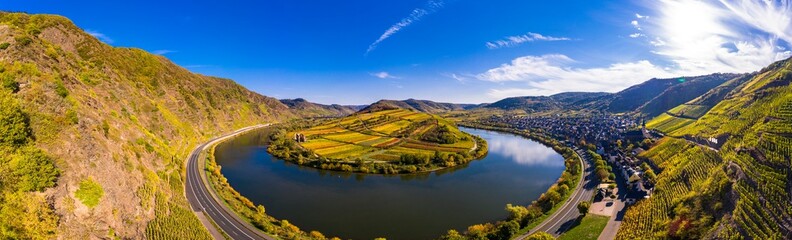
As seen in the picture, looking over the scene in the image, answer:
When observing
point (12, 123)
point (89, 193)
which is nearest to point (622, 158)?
point (89, 193)

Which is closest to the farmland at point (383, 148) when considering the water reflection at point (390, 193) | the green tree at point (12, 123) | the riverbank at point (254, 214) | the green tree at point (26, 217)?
the water reflection at point (390, 193)

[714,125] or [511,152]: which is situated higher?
[714,125]

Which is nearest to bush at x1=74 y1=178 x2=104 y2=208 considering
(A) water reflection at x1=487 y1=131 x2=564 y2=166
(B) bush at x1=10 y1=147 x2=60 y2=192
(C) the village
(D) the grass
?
(B) bush at x1=10 y1=147 x2=60 y2=192

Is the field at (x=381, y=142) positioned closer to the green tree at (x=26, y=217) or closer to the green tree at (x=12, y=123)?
the green tree at (x=12, y=123)

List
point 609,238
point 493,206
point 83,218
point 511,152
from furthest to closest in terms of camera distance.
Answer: point 511,152 → point 493,206 → point 609,238 → point 83,218

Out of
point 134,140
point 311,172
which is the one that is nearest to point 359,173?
point 311,172

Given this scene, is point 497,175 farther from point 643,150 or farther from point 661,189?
point 643,150

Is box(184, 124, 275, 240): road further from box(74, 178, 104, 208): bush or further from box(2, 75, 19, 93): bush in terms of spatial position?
box(2, 75, 19, 93): bush
